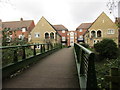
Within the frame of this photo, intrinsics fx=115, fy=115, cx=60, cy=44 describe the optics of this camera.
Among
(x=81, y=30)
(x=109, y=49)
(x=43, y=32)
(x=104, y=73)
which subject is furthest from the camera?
(x=81, y=30)

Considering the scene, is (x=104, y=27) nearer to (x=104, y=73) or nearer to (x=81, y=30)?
(x=81, y=30)

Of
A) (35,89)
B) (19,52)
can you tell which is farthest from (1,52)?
(35,89)

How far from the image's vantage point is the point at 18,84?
12.0 ft

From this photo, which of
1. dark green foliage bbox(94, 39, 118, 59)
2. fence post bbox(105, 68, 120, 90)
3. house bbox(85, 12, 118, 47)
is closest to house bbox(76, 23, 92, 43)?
house bbox(85, 12, 118, 47)

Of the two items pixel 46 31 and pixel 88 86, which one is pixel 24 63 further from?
pixel 46 31

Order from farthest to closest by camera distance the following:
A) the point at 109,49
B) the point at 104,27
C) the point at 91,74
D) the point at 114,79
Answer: the point at 104,27
the point at 109,49
the point at 91,74
the point at 114,79

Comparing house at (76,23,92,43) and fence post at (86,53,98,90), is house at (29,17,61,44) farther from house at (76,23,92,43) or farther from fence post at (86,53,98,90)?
fence post at (86,53,98,90)

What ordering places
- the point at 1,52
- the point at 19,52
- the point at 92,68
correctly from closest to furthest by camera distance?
the point at 92,68 < the point at 1,52 < the point at 19,52

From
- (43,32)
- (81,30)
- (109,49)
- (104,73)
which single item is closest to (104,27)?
(109,49)

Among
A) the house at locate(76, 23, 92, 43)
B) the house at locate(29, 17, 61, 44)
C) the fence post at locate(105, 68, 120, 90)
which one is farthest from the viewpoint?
the house at locate(76, 23, 92, 43)

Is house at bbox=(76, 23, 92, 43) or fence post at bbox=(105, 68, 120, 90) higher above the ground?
house at bbox=(76, 23, 92, 43)

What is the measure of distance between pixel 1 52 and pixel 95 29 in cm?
3265

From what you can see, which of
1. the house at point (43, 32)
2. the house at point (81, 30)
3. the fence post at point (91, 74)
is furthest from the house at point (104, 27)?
the fence post at point (91, 74)

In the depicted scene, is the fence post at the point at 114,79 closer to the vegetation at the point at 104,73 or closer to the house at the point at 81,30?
the vegetation at the point at 104,73
